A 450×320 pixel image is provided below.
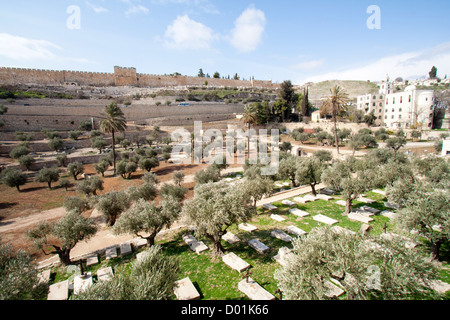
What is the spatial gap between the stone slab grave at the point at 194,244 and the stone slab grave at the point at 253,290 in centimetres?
367

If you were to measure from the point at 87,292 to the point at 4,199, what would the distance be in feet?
82.4

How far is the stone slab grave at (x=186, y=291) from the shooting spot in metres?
8.27

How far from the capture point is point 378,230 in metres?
12.5

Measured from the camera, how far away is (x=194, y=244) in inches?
490

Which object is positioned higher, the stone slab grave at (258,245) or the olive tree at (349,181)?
the olive tree at (349,181)

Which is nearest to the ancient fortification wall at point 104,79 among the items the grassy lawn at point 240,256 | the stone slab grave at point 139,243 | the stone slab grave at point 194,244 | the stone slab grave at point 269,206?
the stone slab grave at point 139,243

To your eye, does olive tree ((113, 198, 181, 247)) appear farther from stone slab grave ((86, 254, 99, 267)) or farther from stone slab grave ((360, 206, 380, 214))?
stone slab grave ((360, 206, 380, 214))

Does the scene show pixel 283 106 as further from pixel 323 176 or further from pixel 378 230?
pixel 378 230

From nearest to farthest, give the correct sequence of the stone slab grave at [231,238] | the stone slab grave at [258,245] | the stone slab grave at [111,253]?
the stone slab grave at [258,245], the stone slab grave at [111,253], the stone slab grave at [231,238]

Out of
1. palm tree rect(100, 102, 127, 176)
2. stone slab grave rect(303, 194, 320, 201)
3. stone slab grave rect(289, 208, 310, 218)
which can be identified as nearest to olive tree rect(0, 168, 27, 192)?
palm tree rect(100, 102, 127, 176)

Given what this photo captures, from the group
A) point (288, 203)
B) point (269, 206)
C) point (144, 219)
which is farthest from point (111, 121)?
point (288, 203)

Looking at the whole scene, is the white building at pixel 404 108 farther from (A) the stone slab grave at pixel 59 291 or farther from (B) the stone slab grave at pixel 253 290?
(A) the stone slab grave at pixel 59 291
